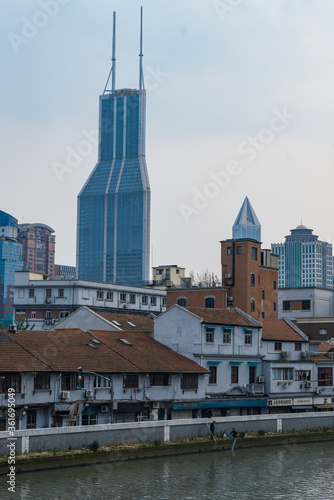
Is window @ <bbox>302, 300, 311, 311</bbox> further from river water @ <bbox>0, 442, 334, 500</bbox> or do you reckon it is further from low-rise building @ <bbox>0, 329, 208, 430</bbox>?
river water @ <bbox>0, 442, 334, 500</bbox>

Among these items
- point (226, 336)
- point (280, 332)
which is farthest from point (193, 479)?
point (280, 332)

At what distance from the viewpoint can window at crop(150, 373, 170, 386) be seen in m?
58.6

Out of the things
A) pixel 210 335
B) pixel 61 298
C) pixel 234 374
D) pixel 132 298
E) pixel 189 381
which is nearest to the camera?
pixel 189 381

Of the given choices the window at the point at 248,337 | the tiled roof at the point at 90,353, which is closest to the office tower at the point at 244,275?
the window at the point at 248,337

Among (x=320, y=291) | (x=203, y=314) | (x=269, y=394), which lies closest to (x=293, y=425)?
(x=269, y=394)

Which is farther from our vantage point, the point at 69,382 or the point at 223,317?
the point at 223,317

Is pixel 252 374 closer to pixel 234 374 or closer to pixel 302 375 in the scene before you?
pixel 234 374

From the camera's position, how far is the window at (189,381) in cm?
6047

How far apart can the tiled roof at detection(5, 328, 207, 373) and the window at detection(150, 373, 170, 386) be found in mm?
579

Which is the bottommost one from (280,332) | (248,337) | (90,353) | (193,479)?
(193,479)

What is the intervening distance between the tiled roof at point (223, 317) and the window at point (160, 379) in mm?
6767

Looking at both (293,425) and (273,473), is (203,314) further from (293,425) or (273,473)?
(273,473)

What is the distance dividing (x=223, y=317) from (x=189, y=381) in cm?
786

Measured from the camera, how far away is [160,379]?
59.0m
